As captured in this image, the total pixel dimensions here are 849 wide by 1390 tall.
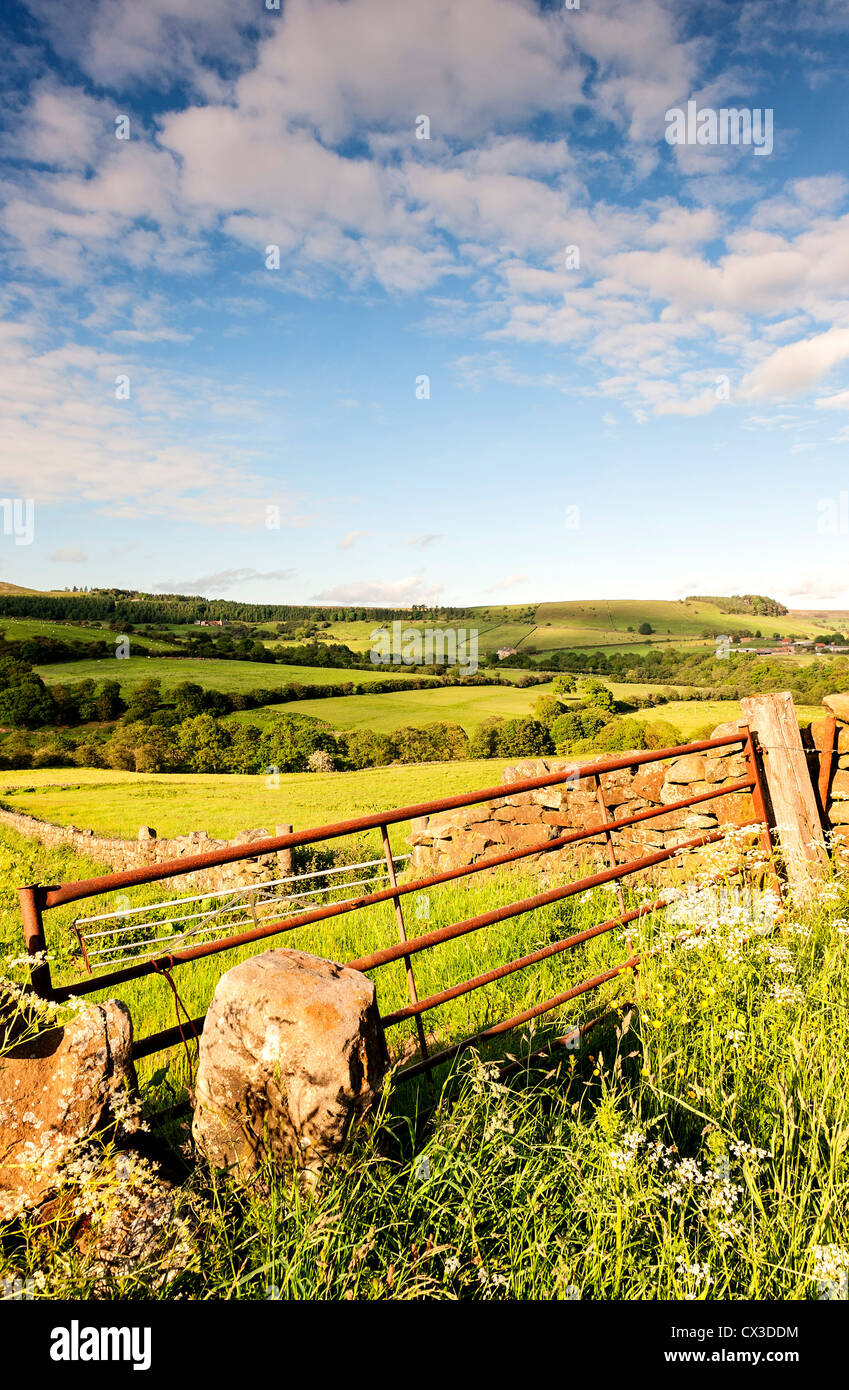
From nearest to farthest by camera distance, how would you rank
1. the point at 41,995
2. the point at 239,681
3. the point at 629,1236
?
the point at 629,1236 < the point at 41,995 < the point at 239,681

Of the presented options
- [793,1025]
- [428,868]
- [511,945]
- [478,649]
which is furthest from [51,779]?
[478,649]

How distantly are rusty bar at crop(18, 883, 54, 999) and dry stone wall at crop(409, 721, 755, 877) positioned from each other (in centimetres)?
602

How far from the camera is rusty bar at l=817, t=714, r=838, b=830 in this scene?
6.27 metres

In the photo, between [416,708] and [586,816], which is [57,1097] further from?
[416,708]

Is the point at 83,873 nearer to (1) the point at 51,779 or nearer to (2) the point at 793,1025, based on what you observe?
(2) the point at 793,1025

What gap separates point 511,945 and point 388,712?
59873 millimetres

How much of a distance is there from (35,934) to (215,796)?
39.9 meters

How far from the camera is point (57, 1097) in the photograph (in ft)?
6.86

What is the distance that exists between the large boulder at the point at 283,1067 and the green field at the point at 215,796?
18154 mm

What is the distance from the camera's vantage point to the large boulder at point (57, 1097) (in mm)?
1948

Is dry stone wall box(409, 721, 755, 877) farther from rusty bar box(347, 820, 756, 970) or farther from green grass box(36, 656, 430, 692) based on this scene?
green grass box(36, 656, 430, 692)

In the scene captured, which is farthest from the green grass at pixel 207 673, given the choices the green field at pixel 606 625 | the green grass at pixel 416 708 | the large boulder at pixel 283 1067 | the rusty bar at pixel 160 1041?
the large boulder at pixel 283 1067

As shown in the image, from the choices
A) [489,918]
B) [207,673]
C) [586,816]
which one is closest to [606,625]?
[207,673]
